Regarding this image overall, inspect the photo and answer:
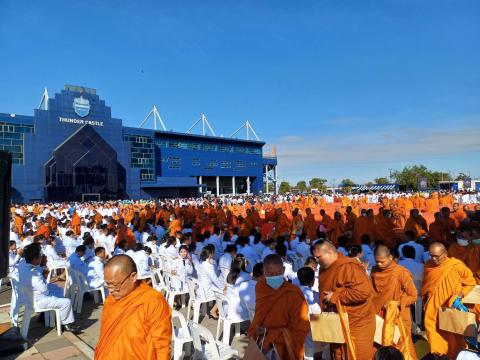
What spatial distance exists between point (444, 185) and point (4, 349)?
308 ft

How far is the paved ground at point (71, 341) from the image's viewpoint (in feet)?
16.3

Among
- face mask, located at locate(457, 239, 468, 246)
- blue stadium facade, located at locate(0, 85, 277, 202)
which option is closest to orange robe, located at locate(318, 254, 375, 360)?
face mask, located at locate(457, 239, 468, 246)

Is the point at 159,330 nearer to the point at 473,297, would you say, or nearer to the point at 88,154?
the point at 473,297

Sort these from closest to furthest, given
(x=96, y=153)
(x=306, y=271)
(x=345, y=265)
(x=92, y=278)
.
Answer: (x=345, y=265), (x=306, y=271), (x=92, y=278), (x=96, y=153)

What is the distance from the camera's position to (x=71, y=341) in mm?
5461

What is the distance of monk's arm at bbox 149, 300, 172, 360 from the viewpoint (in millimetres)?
2615

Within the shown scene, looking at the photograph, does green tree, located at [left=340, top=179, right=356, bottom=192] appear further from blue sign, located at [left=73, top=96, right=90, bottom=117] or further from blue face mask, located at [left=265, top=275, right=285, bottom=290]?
blue face mask, located at [left=265, top=275, right=285, bottom=290]

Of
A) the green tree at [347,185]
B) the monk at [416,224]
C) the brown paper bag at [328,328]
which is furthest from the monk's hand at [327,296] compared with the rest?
the green tree at [347,185]

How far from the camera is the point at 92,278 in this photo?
281 inches

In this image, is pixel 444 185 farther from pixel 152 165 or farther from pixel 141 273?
pixel 141 273

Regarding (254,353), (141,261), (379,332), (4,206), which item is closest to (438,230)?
(379,332)

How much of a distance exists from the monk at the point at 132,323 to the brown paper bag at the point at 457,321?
10.7 feet

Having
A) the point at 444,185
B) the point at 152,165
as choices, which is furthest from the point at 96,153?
the point at 444,185

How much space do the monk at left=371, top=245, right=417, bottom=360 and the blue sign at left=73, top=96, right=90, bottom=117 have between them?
43.4m
